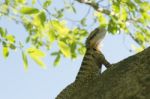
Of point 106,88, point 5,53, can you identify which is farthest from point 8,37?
point 106,88

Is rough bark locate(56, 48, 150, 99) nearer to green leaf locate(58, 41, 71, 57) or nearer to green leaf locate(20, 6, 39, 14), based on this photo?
green leaf locate(58, 41, 71, 57)

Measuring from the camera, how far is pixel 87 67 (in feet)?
24.2

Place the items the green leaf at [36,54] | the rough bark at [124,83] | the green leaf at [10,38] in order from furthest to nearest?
1. the green leaf at [10,38]
2. the green leaf at [36,54]
3. the rough bark at [124,83]

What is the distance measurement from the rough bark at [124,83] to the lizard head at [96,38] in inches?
129

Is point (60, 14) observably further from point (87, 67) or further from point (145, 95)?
point (145, 95)

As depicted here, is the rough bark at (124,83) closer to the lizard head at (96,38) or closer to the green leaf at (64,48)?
the green leaf at (64,48)

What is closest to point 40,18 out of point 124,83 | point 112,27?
point 124,83

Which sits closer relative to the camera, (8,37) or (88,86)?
(88,86)

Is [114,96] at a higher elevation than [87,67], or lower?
higher

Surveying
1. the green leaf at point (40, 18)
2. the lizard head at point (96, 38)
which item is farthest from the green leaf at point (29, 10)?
the lizard head at point (96, 38)

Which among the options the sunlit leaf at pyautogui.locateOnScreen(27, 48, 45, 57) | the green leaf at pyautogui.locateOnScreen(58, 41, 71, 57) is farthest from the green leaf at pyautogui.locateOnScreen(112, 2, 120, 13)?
the green leaf at pyautogui.locateOnScreen(58, 41, 71, 57)

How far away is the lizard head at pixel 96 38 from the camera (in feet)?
26.3

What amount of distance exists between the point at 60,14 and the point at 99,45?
3.26 metres

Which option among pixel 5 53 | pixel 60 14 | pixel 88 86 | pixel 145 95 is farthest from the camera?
pixel 60 14
